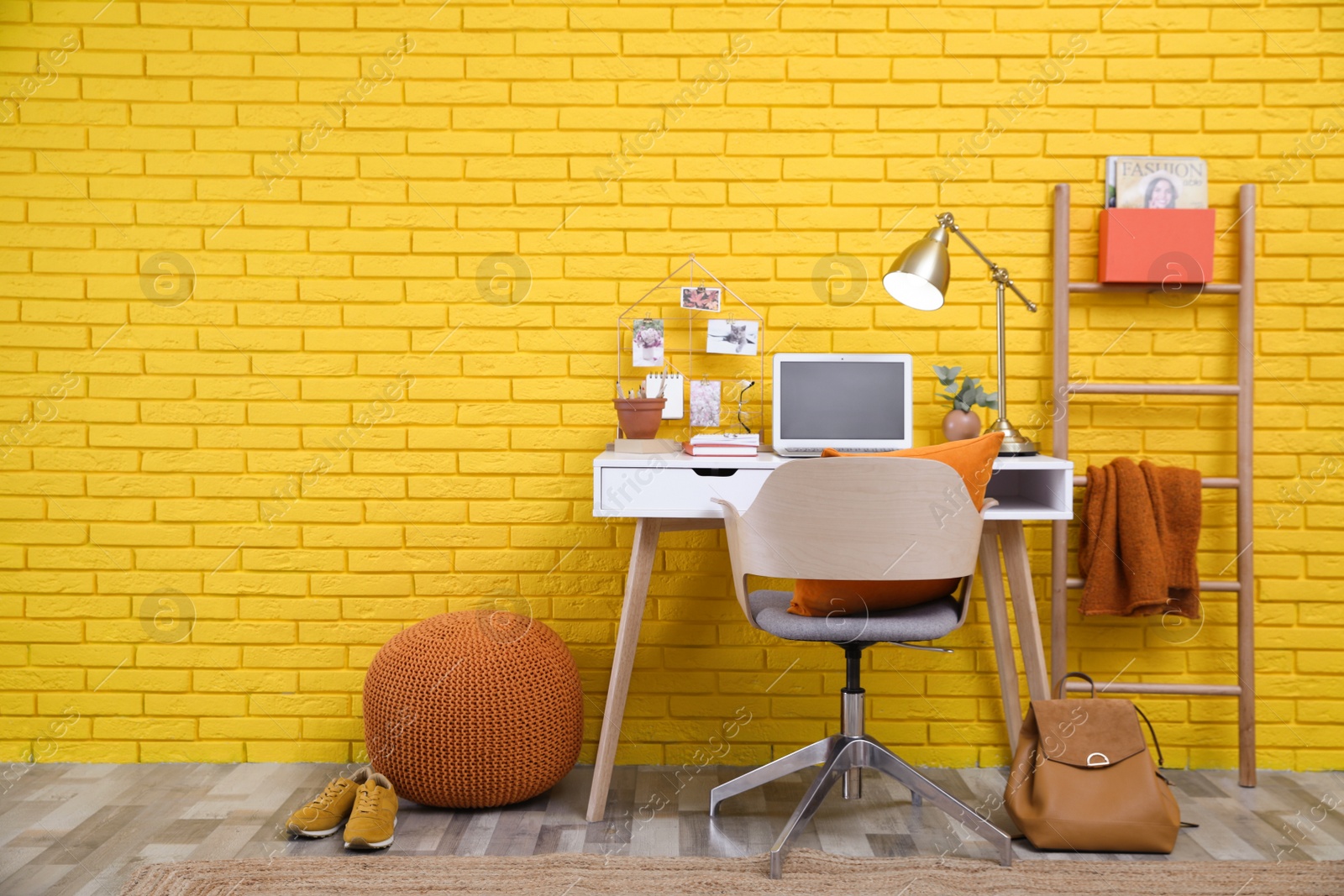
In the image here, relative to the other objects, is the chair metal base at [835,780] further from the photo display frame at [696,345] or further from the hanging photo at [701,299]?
the hanging photo at [701,299]

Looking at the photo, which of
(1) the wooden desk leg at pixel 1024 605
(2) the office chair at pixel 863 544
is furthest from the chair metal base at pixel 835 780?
(1) the wooden desk leg at pixel 1024 605

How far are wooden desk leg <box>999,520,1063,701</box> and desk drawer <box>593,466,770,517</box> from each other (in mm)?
705

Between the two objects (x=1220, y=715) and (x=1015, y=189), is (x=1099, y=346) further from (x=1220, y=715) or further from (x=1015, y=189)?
(x=1220, y=715)

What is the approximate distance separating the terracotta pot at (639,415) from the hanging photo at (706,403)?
0.56 feet

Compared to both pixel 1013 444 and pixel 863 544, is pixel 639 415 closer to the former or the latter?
pixel 863 544

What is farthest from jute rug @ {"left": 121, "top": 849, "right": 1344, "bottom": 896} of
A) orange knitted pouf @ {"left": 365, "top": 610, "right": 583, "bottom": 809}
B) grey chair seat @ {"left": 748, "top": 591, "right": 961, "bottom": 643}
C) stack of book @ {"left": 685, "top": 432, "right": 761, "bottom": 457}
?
stack of book @ {"left": 685, "top": 432, "right": 761, "bottom": 457}

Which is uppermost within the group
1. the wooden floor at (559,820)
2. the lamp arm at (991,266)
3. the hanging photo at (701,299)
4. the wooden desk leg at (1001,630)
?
the lamp arm at (991,266)

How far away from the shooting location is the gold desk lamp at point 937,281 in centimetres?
246

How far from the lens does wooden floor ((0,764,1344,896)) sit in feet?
7.23

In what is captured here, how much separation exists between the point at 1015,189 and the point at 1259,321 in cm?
77

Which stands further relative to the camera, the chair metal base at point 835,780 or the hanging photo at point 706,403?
the hanging photo at point 706,403

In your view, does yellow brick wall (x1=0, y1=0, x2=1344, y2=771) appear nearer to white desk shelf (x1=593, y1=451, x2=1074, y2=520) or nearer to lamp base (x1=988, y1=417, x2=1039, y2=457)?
lamp base (x1=988, y1=417, x2=1039, y2=457)

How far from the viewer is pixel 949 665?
2818 mm

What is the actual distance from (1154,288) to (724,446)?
132cm
